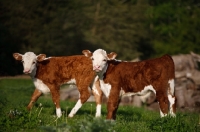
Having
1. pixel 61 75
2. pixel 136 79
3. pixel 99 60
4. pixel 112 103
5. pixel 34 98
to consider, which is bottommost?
pixel 112 103

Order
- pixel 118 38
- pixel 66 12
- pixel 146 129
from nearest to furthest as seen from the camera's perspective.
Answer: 1. pixel 146 129
2. pixel 66 12
3. pixel 118 38

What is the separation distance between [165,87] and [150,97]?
12528 mm

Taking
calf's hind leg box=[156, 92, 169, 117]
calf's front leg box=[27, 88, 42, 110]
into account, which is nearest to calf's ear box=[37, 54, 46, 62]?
calf's front leg box=[27, 88, 42, 110]

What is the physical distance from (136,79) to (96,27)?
153 feet

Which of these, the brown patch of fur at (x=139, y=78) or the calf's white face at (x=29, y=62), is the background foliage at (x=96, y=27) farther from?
the brown patch of fur at (x=139, y=78)

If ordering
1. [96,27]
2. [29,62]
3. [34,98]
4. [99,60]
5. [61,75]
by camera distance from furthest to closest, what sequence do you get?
[96,27] < [34,98] < [61,75] < [29,62] < [99,60]

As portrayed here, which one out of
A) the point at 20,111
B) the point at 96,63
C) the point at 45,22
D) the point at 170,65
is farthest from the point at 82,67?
the point at 45,22

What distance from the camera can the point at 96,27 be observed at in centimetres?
5812

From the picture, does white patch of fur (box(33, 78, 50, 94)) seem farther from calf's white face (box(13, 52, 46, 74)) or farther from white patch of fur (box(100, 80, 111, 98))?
white patch of fur (box(100, 80, 111, 98))

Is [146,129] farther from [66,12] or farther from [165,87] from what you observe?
[66,12]

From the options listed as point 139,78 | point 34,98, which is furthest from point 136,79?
point 34,98

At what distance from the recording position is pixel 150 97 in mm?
24000

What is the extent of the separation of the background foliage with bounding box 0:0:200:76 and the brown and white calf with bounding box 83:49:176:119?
20.7 meters

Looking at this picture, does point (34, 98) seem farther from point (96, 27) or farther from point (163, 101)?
point (96, 27)
